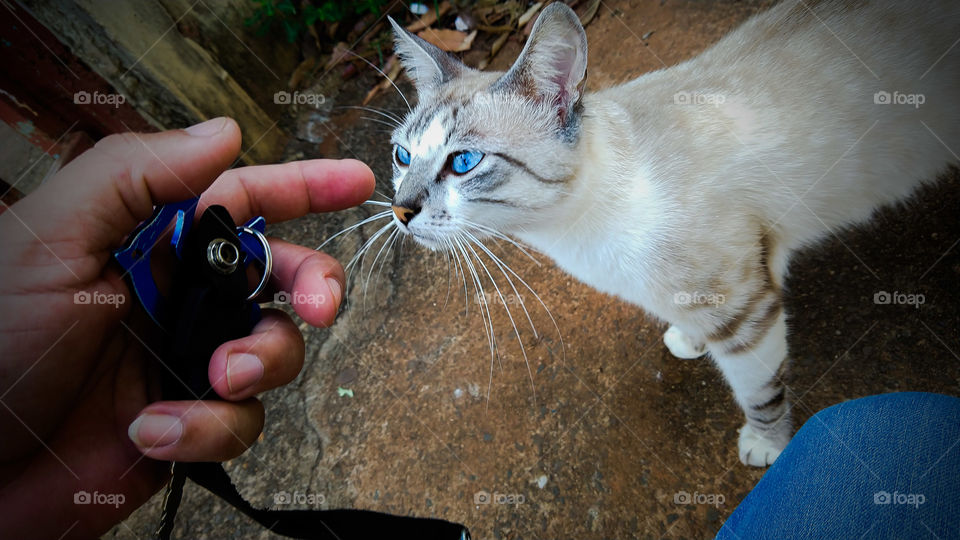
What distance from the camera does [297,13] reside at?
377 centimetres

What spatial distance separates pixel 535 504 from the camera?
206 cm

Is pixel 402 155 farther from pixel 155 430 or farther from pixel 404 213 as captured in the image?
pixel 155 430

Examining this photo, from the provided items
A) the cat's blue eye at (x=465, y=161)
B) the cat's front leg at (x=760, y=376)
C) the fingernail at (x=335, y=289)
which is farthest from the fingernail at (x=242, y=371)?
the cat's front leg at (x=760, y=376)

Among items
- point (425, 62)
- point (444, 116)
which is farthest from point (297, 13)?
point (444, 116)

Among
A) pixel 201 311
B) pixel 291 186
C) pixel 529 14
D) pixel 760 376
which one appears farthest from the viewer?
pixel 529 14

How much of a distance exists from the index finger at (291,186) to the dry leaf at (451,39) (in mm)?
2486

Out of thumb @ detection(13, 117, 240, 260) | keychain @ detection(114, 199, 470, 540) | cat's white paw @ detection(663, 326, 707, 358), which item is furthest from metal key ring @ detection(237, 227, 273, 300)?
cat's white paw @ detection(663, 326, 707, 358)

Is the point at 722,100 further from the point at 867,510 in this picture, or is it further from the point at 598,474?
the point at 598,474

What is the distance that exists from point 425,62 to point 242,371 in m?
1.43

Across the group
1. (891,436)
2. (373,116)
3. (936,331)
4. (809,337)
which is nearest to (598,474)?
(809,337)

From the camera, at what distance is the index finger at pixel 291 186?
5.08 feet

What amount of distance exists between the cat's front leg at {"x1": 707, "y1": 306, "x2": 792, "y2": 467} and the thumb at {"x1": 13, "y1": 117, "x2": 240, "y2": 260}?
5.41 ft

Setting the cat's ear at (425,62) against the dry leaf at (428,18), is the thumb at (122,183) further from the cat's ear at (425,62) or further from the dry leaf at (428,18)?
the dry leaf at (428,18)

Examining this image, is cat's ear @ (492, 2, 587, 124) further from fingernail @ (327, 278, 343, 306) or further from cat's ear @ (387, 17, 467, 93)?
fingernail @ (327, 278, 343, 306)
